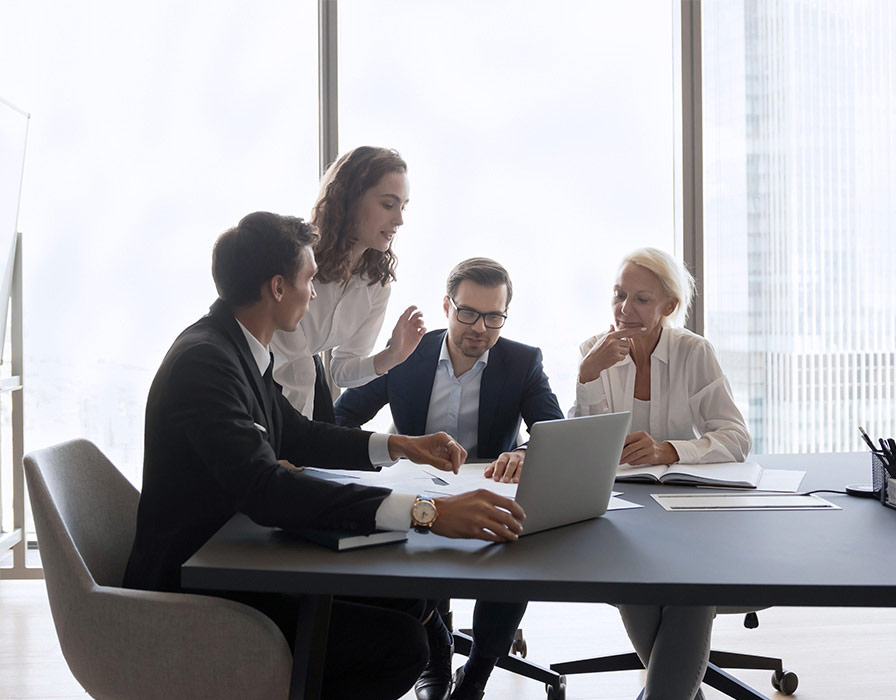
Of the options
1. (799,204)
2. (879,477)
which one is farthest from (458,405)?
(799,204)

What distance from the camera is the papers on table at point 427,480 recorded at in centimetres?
172

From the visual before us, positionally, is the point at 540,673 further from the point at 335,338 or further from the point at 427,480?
the point at 335,338

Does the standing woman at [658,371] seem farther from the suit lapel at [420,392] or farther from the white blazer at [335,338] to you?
the white blazer at [335,338]

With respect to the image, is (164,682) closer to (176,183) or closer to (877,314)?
(176,183)

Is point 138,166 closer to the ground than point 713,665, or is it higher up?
higher up

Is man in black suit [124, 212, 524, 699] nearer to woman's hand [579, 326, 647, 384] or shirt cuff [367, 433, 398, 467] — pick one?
shirt cuff [367, 433, 398, 467]

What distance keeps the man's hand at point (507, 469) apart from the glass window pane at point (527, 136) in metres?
1.96

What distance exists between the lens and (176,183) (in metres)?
3.84

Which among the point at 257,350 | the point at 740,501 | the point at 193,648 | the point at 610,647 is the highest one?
the point at 257,350

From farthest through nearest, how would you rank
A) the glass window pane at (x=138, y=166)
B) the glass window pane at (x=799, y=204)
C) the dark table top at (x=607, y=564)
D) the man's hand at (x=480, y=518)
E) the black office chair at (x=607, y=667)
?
the glass window pane at (x=799, y=204) → the glass window pane at (x=138, y=166) → the black office chair at (x=607, y=667) → the man's hand at (x=480, y=518) → the dark table top at (x=607, y=564)

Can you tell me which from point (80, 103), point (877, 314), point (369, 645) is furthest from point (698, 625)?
point (80, 103)

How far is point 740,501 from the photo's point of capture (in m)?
1.76

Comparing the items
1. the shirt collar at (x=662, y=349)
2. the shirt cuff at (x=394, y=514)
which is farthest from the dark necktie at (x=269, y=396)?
the shirt collar at (x=662, y=349)

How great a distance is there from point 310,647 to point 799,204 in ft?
11.5
